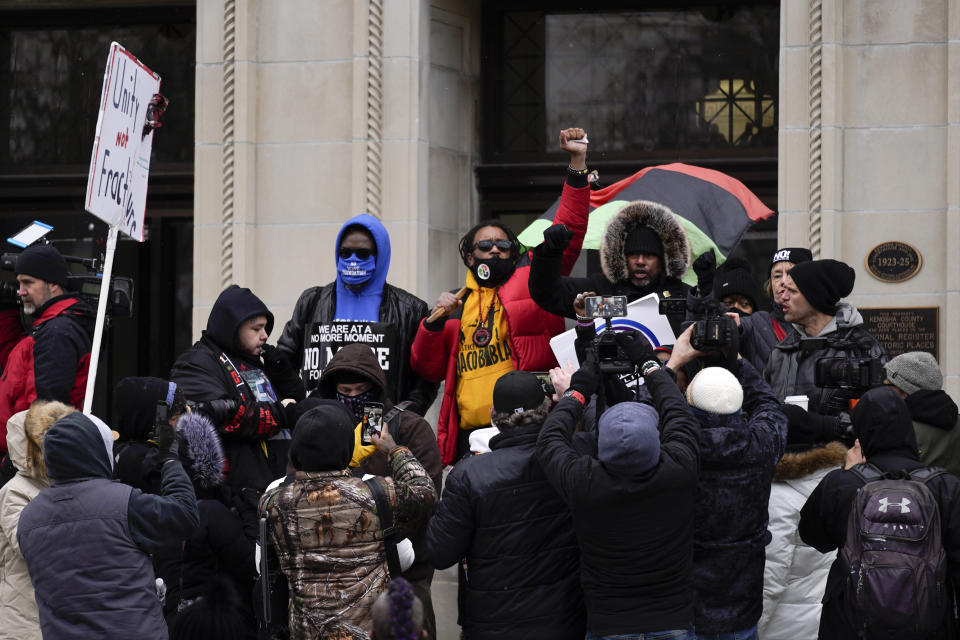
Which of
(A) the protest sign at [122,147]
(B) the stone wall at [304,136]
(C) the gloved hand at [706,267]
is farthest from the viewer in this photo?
(B) the stone wall at [304,136]

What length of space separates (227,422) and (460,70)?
5.37m

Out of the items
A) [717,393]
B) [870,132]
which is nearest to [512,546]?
[717,393]

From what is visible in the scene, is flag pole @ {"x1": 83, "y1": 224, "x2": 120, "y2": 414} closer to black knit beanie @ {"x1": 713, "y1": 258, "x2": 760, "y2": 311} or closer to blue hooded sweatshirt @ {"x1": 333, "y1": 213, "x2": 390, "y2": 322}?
blue hooded sweatshirt @ {"x1": 333, "y1": 213, "x2": 390, "y2": 322}

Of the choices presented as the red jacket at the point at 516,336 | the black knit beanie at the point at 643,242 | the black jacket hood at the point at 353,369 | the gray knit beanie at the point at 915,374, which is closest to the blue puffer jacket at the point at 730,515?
the gray knit beanie at the point at 915,374

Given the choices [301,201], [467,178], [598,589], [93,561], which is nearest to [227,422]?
[93,561]

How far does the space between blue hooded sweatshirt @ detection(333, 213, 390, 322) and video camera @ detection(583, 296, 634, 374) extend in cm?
219

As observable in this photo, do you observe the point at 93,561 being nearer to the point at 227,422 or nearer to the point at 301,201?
the point at 227,422

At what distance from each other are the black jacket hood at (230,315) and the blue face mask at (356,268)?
79cm

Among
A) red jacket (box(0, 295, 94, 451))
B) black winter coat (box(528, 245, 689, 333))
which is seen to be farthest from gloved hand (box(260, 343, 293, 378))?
black winter coat (box(528, 245, 689, 333))

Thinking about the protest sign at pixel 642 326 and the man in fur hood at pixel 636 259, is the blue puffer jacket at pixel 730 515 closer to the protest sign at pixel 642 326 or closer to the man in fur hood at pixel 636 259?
the protest sign at pixel 642 326

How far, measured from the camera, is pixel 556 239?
6.85 metres

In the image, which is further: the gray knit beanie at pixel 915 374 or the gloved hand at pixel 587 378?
the gray knit beanie at pixel 915 374

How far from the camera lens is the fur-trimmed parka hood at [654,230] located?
703cm

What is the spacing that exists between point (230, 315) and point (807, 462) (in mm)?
3041
